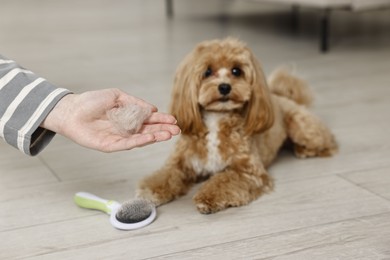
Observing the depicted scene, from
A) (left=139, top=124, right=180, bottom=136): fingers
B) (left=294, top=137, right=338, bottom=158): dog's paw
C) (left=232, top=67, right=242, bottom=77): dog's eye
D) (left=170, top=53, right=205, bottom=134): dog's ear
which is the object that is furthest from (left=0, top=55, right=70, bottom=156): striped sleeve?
(left=294, top=137, right=338, bottom=158): dog's paw

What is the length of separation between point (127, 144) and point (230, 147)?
17.3 inches

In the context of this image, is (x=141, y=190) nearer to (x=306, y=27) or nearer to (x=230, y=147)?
(x=230, y=147)

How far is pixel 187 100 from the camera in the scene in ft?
5.64

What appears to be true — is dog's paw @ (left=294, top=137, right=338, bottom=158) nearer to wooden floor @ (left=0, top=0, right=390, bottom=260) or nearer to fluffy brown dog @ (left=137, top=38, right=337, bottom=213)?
wooden floor @ (left=0, top=0, right=390, bottom=260)

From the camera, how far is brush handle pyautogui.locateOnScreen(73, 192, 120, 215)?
62.9 inches

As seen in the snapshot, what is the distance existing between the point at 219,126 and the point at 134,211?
1.16 feet

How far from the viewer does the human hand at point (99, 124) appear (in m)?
1.41

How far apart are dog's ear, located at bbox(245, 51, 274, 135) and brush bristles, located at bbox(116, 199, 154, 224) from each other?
355 mm

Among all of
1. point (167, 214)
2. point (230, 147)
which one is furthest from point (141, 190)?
point (230, 147)

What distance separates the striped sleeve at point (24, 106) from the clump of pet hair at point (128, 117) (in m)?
0.12

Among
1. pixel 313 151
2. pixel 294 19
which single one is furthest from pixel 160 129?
pixel 294 19

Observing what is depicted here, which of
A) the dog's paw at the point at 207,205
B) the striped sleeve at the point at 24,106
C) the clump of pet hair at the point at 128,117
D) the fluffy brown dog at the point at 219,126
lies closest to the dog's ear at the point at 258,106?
the fluffy brown dog at the point at 219,126

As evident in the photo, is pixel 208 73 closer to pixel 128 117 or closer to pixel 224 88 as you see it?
pixel 224 88

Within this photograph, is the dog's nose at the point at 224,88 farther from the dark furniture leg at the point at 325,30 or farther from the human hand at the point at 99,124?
the dark furniture leg at the point at 325,30
